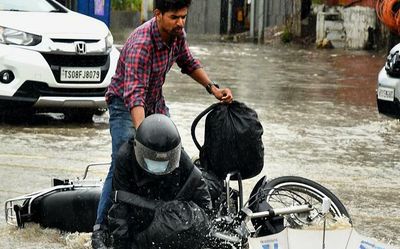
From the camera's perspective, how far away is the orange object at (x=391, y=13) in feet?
78.3

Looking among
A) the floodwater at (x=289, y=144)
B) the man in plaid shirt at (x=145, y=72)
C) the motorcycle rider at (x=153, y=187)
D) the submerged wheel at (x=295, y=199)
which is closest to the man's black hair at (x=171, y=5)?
the man in plaid shirt at (x=145, y=72)

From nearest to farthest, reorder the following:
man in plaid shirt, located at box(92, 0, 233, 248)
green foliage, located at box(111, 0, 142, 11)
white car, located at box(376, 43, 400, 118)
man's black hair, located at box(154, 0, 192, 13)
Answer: man's black hair, located at box(154, 0, 192, 13) → man in plaid shirt, located at box(92, 0, 233, 248) → white car, located at box(376, 43, 400, 118) → green foliage, located at box(111, 0, 142, 11)

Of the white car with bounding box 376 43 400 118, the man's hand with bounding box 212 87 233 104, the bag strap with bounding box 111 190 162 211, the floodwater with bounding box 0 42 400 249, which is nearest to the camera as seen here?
the bag strap with bounding box 111 190 162 211

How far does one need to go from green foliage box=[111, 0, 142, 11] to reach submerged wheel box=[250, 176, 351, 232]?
33902 millimetres

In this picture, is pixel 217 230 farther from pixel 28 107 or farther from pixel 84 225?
pixel 28 107

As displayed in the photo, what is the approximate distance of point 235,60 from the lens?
23828 mm

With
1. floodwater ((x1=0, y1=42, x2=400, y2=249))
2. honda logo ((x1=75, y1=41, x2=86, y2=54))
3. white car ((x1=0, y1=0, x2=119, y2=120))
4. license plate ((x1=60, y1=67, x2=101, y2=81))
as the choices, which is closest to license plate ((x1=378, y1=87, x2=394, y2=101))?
floodwater ((x1=0, y1=42, x2=400, y2=249))

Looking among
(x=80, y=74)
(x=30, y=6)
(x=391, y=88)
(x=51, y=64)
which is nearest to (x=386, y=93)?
(x=391, y=88)

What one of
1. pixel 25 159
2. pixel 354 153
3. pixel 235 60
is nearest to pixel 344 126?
pixel 354 153

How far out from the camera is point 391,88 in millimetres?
12047

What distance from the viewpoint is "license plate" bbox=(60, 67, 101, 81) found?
452 inches

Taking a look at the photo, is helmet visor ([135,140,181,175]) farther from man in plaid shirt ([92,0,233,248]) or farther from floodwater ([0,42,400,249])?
floodwater ([0,42,400,249])

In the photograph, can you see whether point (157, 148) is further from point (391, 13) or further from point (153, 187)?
point (391, 13)

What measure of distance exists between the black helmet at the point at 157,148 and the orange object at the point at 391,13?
19.2 metres
